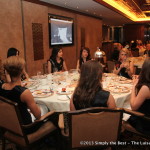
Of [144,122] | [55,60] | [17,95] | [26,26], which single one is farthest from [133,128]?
[26,26]

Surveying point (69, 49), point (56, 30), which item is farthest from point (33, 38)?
point (69, 49)

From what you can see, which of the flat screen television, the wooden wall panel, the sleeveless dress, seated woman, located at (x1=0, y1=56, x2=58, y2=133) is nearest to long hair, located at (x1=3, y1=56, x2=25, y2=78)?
seated woman, located at (x1=0, y1=56, x2=58, y2=133)

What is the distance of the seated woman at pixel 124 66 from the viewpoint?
12.7 ft

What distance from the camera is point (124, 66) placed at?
3.88m

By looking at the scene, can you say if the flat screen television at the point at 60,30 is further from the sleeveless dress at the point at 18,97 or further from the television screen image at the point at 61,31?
the sleeveless dress at the point at 18,97

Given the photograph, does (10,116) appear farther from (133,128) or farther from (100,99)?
(133,128)

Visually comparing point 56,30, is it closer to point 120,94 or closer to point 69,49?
point 69,49

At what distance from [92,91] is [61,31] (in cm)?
535

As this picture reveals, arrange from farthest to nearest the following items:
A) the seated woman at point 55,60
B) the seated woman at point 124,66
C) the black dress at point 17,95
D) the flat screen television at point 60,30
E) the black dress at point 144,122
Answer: the flat screen television at point 60,30 < the seated woman at point 55,60 < the seated woman at point 124,66 < the black dress at point 144,122 < the black dress at point 17,95

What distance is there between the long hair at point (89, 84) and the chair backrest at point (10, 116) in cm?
61

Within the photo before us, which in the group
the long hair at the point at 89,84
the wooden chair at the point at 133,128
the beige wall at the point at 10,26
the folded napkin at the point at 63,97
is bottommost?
the wooden chair at the point at 133,128

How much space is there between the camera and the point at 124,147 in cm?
253

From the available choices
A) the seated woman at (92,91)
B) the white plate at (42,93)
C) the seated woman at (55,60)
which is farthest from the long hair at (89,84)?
the seated woman at (55,60)

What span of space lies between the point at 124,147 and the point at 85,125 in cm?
119
